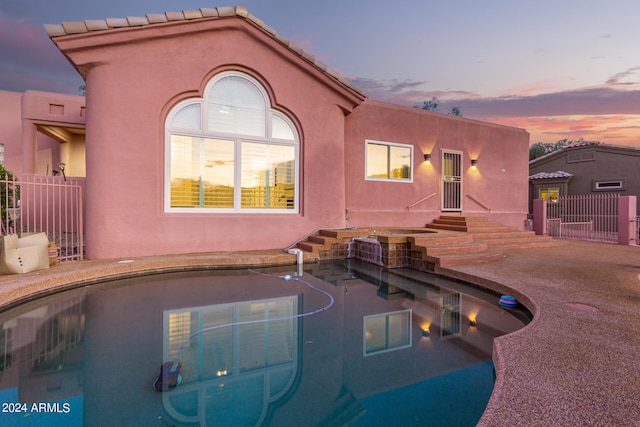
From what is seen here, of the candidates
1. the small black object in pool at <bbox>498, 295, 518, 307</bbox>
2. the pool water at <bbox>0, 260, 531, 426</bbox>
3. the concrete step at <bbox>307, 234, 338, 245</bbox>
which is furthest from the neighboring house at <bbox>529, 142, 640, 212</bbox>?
the pool water at <bbox>0, 260, 531, 426</bbox>

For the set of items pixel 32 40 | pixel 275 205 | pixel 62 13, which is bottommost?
pixel 275 205

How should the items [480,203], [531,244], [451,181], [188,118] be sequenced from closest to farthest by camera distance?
1. [188,118]
2. [531,244]
3. [451,181]
4. [480,203]

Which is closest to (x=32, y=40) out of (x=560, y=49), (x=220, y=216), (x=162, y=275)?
(x=220, y=216)

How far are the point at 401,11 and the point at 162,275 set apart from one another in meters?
15.9

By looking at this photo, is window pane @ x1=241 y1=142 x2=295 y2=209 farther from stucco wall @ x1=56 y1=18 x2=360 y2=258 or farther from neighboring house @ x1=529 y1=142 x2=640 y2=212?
neighboring house @ x1=529 y1=142 x2=640 y2=212

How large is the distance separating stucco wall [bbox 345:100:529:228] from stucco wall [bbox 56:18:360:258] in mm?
1623

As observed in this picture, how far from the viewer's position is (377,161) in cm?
1095

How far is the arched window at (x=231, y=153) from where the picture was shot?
791 cm

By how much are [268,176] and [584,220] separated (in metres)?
16.0

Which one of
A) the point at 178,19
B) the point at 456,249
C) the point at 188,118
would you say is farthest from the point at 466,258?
the point at 178,19

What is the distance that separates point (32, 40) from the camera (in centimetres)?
1630

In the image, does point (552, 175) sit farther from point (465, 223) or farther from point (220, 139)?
point (220, 139)

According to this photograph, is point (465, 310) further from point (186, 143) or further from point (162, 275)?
point (186, 143)

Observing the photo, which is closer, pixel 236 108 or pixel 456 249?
pixel 456 249
